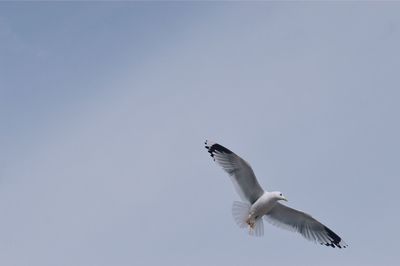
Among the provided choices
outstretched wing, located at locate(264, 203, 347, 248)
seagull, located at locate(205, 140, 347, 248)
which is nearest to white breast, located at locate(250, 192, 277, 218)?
seagull, located at locate(205, 140, 347, 248)

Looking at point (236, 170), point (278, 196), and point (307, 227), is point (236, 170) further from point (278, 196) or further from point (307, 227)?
point (307, 227)

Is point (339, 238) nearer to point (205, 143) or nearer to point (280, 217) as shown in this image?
point (280, 217)

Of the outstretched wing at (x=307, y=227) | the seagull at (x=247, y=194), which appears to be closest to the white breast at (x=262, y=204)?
the seagull at (x=247, y=194)

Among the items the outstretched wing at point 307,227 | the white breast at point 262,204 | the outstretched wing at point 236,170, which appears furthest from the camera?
the outstretched wing at point 307,227

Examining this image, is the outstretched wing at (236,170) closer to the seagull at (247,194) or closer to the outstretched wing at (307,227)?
the seagull at (247,194)

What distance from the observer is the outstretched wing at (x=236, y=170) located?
24.4 meters

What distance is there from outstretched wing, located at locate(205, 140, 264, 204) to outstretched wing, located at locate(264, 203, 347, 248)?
1.19m

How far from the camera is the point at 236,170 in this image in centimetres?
2448

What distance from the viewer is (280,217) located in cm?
2550

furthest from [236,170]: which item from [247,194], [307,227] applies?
[307,227]

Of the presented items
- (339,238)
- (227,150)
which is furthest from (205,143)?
(339,238)

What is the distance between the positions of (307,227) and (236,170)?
2752 millimetres

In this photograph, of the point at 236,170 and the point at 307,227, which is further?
the point at 307,227

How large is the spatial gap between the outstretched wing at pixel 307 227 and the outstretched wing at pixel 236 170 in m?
1.19
